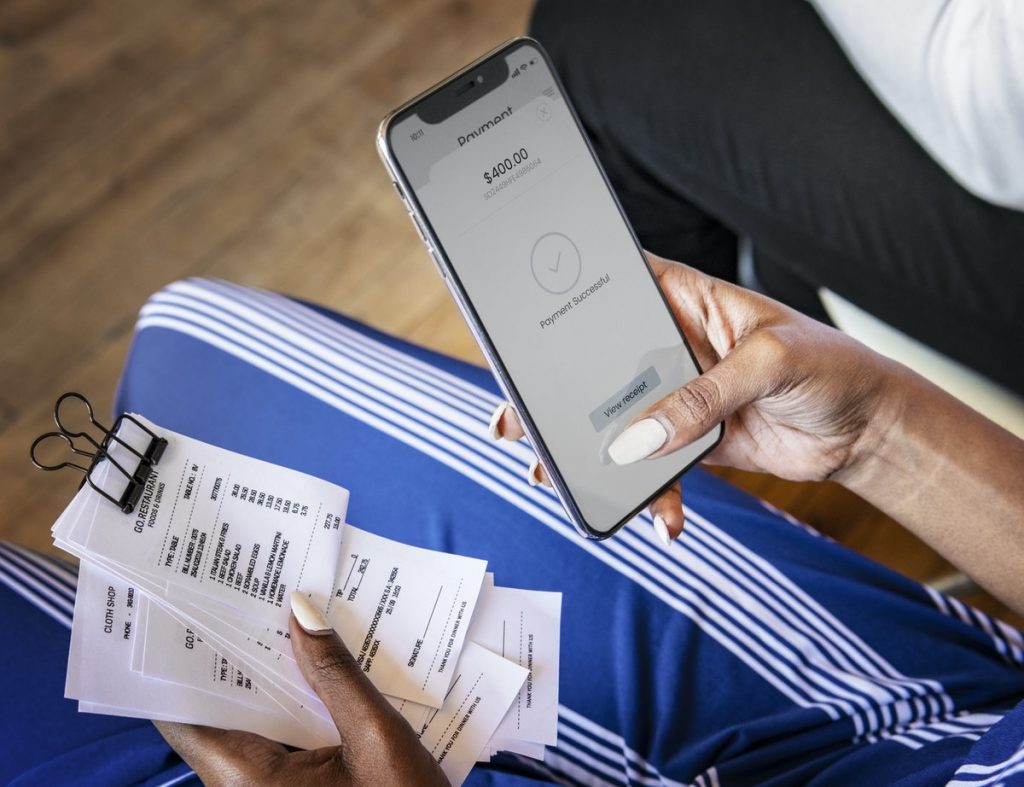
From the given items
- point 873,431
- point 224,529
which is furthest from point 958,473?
point 224,529

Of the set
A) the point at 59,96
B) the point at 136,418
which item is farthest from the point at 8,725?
the point at 59,96

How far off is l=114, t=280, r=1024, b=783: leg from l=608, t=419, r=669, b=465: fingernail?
0.44ft

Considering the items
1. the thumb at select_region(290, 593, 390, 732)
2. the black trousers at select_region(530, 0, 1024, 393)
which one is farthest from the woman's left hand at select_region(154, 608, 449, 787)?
the black trousers at select_region(530, 0, 1024, 393)

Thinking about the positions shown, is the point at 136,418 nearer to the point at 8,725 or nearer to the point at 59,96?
the point at 8,725

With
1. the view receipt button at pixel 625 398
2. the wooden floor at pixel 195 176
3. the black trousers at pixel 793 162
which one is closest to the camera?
the view receipt button at pixel 625 398

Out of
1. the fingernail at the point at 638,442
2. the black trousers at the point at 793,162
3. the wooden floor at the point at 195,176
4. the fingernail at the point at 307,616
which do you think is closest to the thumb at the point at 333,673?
the fingernail at the point at 307,616

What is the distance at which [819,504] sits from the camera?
4.15ft

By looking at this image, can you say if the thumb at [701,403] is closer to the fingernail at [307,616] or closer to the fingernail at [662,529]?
the fingernail at [662,529]

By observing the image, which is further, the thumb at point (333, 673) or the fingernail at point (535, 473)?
the fingernail at point (535, 473)

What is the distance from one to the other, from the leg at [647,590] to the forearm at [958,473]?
0.07m

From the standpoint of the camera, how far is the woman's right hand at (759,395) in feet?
2.23

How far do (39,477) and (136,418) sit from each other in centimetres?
78

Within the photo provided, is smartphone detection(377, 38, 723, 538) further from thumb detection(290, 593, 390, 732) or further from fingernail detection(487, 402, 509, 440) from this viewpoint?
thumb detection(290, 593, 390, 732)

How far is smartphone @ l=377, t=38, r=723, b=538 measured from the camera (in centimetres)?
64
